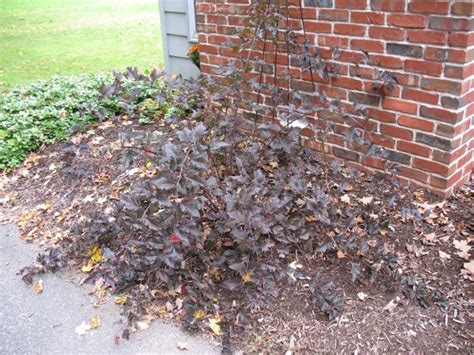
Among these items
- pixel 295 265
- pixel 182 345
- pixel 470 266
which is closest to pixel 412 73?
pixel 470 266

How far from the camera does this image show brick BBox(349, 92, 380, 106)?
3232 millimetres

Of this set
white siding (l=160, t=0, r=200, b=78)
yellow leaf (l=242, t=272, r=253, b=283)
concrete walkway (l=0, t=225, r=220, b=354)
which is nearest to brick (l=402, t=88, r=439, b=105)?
yellow leaf (l=242, t=272, r=253, b=283)

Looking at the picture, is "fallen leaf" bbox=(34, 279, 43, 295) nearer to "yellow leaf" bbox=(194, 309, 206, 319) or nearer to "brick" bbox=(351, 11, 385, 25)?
"yellow leaf" bbox=(194, 309, 206, 319)

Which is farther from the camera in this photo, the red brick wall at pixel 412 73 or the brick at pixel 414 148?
the brick at pixel 414 148

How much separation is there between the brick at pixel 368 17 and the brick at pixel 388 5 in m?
0.03

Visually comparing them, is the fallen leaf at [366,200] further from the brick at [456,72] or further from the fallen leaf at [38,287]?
the fallen leaf at [38,287]

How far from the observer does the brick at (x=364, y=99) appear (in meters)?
3.23

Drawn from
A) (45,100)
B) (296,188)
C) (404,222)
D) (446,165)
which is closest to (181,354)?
(296,188)

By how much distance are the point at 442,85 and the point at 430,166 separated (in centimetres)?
50

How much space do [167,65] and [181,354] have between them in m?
4.24

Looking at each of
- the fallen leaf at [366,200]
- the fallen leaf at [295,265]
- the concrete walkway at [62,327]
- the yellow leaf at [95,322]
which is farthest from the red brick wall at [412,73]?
the yellow leaf at [95,322]

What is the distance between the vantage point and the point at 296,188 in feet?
9.21

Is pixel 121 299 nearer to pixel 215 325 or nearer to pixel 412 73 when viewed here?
pixel 215 325

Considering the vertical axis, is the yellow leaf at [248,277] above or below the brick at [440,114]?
below
